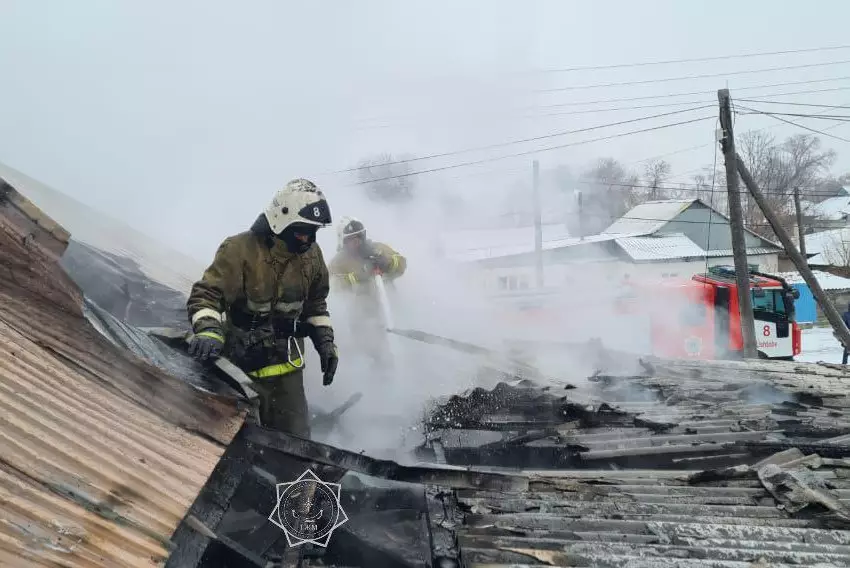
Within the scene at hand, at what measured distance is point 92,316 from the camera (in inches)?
94.5

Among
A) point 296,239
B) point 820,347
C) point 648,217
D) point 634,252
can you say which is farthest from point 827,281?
point 296,239

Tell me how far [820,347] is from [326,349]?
19347mm

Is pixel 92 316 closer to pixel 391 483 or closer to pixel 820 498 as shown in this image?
pixel 391 483

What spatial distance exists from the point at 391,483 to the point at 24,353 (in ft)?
5.40

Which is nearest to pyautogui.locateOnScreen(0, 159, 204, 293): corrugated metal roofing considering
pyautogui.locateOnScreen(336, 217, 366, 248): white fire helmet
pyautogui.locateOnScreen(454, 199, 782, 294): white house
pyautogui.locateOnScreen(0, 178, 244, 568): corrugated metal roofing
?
pyautogui.locateOnScreen(336, 217, 366, 248): white fire helmet

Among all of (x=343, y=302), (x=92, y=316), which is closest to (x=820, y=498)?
(x=92, y=316)

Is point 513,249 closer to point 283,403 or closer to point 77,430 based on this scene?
point 283,403

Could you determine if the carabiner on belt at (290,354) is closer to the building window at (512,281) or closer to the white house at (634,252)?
the white house at (634,252)

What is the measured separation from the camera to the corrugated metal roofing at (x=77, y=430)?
4.98ft

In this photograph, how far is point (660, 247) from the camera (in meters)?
29.3

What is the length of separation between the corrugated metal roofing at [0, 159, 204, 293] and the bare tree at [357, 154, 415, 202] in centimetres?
722

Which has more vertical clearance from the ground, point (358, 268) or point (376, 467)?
point (358, 268)

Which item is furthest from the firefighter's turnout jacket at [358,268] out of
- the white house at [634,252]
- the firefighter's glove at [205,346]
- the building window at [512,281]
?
the building window at [512,281]

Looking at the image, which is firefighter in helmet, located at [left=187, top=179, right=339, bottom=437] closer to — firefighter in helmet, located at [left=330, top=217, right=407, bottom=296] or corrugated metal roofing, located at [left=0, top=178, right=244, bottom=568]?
corrugated metal roofing, located at [left=0, top=178, right=244, bottom=568]
